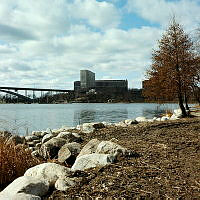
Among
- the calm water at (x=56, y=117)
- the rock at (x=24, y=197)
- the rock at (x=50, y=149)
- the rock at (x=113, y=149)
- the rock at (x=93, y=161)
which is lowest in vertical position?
the calm water at (x=56, y=117)

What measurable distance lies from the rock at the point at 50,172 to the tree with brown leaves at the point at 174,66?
14698 millimetres

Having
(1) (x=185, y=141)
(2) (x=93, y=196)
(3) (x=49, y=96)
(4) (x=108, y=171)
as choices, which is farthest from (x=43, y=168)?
(3) (x=49, y=96)

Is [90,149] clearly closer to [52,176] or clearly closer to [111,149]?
[111,149]

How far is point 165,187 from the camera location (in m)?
3.69

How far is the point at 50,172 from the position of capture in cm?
484

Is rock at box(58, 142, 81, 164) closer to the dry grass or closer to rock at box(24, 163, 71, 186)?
the dry grass

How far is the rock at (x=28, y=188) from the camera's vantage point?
12.9 feet

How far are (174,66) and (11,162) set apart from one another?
15153mm

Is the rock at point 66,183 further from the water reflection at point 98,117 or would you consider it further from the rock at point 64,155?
the water reflection at point 98,117

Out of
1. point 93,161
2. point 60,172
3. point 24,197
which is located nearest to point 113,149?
point 93,161

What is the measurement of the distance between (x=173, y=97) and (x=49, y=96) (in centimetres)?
8379

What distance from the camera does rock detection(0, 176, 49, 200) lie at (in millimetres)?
3928

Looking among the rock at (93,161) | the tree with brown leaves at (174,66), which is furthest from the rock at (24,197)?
the tree with brown leaves at (174,66)

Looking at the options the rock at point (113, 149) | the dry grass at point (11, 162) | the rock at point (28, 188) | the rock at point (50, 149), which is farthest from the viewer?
the rock at point (50, 149)
